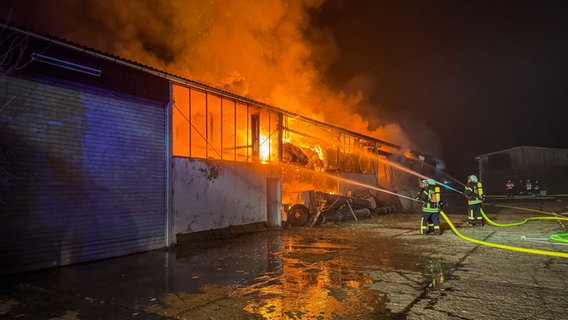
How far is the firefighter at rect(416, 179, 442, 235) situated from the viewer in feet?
35.0

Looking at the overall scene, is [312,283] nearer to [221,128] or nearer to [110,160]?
[110,160]

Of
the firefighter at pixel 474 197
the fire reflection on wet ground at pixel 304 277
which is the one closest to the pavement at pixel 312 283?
the fire reflection on wet ground at pixel 304 277

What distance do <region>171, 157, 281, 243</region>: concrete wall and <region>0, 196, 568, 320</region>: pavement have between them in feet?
4.28

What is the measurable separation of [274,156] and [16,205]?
9613 mm

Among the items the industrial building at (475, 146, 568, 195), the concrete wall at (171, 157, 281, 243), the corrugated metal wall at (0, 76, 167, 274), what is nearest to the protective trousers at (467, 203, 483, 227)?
the concrete wall at (171, 157, 281, 243)

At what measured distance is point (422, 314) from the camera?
441 cm

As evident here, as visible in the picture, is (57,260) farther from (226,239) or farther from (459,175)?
(459,175)

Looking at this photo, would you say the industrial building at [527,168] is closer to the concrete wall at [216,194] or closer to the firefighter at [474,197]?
the firefighter at [474,197]

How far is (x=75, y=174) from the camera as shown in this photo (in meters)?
8.23

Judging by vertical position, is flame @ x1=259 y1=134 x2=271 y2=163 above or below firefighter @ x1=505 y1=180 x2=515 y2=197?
above

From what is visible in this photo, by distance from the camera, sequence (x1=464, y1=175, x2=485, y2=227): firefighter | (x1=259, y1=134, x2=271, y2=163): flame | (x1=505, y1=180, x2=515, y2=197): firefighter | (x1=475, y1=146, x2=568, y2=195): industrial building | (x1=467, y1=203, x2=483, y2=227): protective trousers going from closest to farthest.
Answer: (x1=464, y1=175, x2=485, y2=227): firefighter, (x1=467, y1=203, x2=483, y2=227): protective trousers, (x1=259, y1=134, x2=271, y2=163): flame, (x1=505, y1=180, x2=515, y2=197): firefighter, (x1=475, y1=146, x2=568, y2=195): industrial building

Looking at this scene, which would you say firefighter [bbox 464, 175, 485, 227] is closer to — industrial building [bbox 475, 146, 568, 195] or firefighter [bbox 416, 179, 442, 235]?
firefighter [bbox 416, 179, 442, 235]

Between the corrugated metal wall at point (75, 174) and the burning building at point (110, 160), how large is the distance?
22mm

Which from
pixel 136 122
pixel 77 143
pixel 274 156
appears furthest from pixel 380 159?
pixel 77 143
